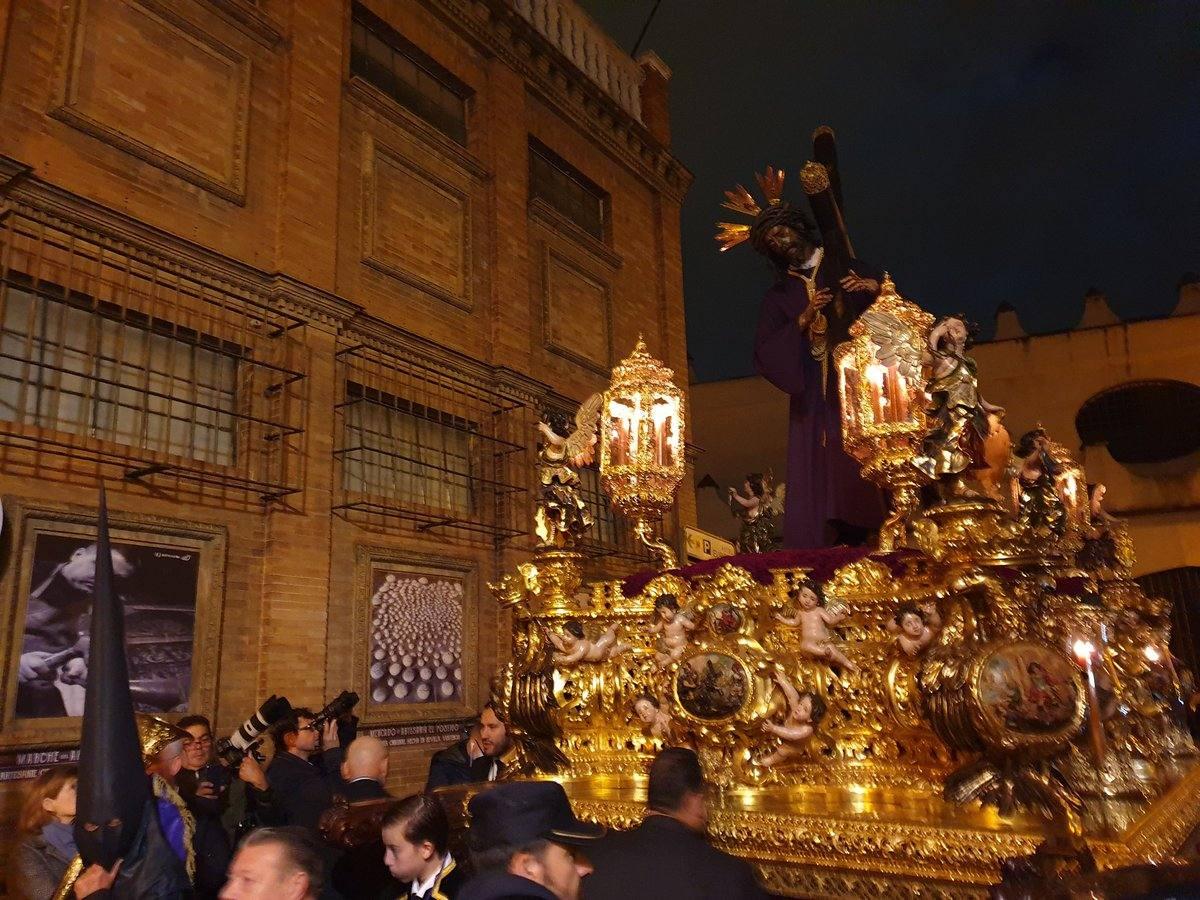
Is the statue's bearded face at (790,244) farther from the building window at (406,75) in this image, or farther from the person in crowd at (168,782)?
the building window at (406,75)

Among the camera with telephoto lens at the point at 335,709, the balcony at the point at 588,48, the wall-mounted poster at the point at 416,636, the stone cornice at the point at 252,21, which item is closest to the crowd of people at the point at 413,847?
the camera with telephoto lens at the point at 335,709

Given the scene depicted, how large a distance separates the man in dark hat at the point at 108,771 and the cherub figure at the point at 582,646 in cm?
258

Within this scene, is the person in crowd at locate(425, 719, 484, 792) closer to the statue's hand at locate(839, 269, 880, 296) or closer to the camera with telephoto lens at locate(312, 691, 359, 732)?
the camera with telephoto lens at locate(312, 691, 359, 732)

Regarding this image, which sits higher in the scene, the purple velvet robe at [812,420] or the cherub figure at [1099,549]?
the purple velvet robe at [812,420]

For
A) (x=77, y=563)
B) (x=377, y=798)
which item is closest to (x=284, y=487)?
(x=77, y=563)

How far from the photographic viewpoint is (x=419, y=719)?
972cm

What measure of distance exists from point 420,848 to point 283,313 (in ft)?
24.0

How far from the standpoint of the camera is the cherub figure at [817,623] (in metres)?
4.02

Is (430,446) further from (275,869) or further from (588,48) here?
(588,48)

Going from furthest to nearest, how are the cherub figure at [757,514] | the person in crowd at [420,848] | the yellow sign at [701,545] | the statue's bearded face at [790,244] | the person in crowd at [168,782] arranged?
the yellow sign at [701,545]
the cherub figure at [757,514]
the statue's bearded face at [790,244]
the person in crowd at [168,782]
the person in crowd at [420,848]

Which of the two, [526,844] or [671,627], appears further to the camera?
[671,627]

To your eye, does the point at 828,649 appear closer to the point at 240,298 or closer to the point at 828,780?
the point at 828,780

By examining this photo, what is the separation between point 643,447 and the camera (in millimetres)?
5914

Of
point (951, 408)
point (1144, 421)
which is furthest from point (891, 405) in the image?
point (1144, 421)
